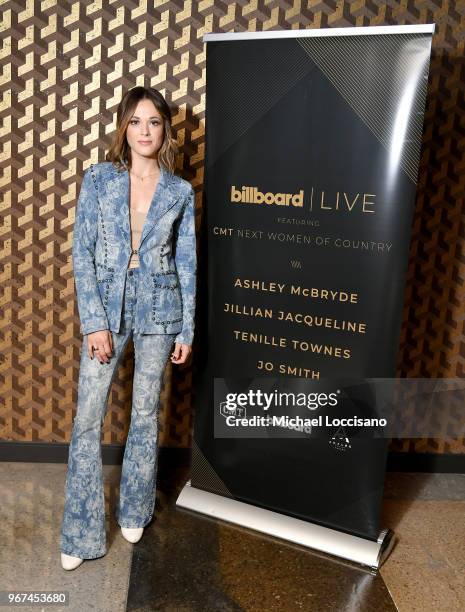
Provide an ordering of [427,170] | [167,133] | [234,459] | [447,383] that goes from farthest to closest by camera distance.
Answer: [447,383] → [427,170] → [234,459] → [167,133]

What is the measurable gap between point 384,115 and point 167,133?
30.7 inches

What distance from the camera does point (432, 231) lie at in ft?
9.66

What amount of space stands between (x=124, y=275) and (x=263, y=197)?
616 millimetres

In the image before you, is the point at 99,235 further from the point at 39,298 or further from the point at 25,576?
the point at 25,576

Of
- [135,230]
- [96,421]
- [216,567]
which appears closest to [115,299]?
[135,230]

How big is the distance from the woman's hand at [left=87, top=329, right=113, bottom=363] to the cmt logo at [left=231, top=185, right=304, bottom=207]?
2.40 ft

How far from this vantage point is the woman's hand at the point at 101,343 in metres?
2.25

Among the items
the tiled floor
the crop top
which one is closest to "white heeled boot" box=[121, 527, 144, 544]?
Answer: the tiled floor

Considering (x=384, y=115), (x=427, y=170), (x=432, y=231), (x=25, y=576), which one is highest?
(x=384, y=115)

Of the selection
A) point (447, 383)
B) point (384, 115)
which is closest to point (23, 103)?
point (384, 115)

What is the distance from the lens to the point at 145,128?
223 centimetres

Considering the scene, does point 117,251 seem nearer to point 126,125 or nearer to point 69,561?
point 126,125

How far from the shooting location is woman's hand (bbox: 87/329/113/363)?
225cm

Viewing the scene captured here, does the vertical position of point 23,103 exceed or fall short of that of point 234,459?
it exceeds it
